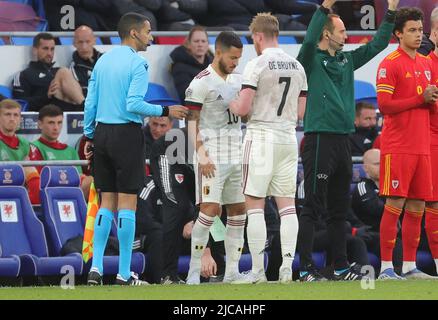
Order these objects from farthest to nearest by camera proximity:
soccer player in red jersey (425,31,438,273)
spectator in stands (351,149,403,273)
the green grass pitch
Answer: spectator in stands (351,149,403,273)
soccer player in red jersey (425,31,438,273)
the green grass pitch

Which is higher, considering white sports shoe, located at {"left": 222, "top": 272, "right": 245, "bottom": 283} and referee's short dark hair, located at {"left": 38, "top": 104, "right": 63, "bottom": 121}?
referee's short dark hair, located at {"left": 38, "top": 104, "right": 63, "bottom": 121}

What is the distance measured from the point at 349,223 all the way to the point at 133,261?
2322 mm

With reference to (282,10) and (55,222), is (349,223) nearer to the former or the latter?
(55,222)

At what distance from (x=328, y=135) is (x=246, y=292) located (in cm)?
226

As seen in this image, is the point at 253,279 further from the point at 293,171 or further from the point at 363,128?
the point at 363,128

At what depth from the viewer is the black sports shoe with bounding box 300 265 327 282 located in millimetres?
11422

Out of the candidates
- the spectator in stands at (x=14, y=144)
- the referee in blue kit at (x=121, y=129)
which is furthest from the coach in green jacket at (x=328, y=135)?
the spectator in stands at (x=14, y=144)

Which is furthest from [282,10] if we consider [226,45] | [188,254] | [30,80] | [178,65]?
[226,45]

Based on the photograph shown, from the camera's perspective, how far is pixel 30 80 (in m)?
14.8

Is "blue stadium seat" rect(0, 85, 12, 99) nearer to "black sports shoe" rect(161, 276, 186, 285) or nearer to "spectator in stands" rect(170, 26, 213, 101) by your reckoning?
"spectator in stands" rect(170, 26, 213, 101)

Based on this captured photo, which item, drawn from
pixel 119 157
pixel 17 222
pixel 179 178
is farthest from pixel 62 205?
pixel 119 157

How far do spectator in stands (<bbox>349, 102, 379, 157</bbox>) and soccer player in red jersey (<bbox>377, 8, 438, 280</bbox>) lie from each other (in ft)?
9.54

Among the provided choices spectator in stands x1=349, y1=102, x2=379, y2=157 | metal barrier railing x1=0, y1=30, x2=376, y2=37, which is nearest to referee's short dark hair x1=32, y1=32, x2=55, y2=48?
metal barrier railing x1=0, y1=30, x2=376, y2=37

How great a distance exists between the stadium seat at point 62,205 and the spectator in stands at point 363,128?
2995 millimetres
